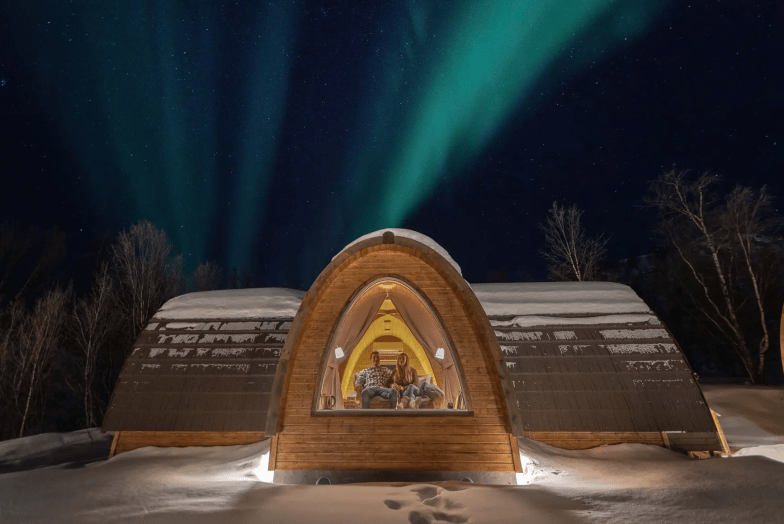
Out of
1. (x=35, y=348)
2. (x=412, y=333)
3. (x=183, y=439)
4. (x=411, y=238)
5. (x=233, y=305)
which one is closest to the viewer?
(x=411, y=238)

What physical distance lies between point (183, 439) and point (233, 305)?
324 cm

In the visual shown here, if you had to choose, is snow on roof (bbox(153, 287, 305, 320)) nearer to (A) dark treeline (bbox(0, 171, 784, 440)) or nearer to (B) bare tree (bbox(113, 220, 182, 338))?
(B) bare tree (bbox(113, 220, 182, 338))

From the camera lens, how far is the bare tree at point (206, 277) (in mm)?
25266

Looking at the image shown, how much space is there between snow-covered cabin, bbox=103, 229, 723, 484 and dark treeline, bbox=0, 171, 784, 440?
8.70 m

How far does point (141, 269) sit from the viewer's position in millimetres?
17656

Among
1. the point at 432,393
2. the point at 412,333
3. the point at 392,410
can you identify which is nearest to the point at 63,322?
the point at 412,333

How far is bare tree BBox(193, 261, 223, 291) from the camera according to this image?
82.9 ft

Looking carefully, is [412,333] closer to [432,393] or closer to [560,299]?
[432,393]

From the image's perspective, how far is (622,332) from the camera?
8.67m

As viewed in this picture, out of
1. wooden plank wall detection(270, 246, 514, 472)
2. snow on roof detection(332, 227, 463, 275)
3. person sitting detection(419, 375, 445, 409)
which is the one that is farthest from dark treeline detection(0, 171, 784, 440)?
wooden plank wall detection(270, 246, 514, 472)

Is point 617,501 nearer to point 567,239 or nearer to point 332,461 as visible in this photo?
point 332,461

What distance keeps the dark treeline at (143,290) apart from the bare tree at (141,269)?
0.19ft

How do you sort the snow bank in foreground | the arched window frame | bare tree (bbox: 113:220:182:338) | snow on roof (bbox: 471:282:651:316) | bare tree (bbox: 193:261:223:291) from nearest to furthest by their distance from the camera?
the snow bank in foreground < the arched window frame < snow on roof (bbox: 471:282:651:316) < bare tree (bbox: 113:220:182:338) < bare tree (bbox: 193:261:223:291)

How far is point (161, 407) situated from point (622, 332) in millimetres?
10347
